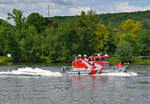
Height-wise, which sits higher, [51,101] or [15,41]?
[15,41]

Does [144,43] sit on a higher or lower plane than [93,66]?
higher

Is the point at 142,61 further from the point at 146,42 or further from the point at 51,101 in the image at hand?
the point at 51,101

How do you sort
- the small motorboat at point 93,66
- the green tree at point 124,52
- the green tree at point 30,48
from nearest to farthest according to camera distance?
the small motorboat at point 93,66 → the green tree at point 30,48 → the green tree at point 124,52

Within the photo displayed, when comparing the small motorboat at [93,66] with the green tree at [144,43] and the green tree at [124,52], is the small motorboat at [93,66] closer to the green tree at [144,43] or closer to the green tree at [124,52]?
the green tree at [124,52]

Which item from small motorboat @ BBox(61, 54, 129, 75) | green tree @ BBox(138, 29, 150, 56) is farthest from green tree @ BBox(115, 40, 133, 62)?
small motorboat @ BBox(61, 54, 129, 75)

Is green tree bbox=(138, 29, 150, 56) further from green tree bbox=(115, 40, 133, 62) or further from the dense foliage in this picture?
green tree bbox=(115, 40, 133, 62)

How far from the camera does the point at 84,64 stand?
2499 inches

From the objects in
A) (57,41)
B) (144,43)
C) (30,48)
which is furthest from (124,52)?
(30,48)

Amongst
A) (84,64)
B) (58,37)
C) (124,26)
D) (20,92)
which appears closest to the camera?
(20,92)

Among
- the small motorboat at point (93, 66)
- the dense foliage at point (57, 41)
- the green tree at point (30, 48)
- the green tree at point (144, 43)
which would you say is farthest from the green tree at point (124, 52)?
the small motorboat at point (93, 66)

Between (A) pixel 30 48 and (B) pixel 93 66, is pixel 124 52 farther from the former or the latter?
(B) pixel 93 66

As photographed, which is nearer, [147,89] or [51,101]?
[51,101]

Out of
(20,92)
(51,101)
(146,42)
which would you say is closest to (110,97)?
(51,101)

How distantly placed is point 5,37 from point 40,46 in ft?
44.7
